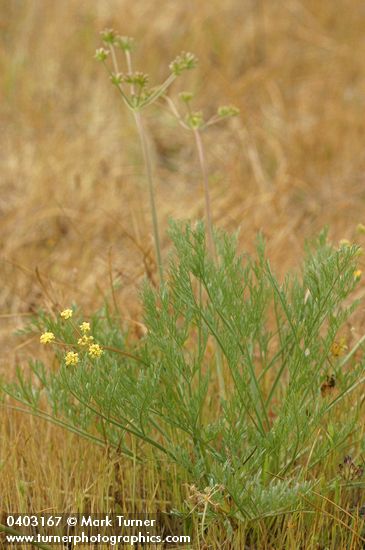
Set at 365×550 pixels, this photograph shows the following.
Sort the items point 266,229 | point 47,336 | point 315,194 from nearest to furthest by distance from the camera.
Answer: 1. point 47,336
2. point 266,229
3. point 315,194

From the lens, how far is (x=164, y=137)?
5.02 meters

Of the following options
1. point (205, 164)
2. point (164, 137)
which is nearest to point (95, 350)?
point (205, 164)

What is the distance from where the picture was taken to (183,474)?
2.00m

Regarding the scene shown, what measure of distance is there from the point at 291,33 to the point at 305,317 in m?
3.93

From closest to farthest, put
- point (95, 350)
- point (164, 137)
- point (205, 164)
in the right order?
1. point (95, 350)
2. point (205, 164)
3. point (164, 137)

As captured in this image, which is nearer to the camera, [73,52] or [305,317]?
[305,317]

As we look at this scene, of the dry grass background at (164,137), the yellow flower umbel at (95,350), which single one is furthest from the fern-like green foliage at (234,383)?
the dry grass background at (164,137)

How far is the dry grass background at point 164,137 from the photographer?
3.89m

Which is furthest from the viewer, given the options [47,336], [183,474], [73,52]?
[73,52]

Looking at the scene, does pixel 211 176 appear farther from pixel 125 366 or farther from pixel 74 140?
pixel 125 366

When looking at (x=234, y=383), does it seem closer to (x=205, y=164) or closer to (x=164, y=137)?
(x=205, y=164)

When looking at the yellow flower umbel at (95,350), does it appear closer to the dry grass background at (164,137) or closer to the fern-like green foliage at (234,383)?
the fern-like green foliage at (234,383)

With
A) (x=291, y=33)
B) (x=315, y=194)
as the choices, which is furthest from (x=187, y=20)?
(x=315, y=194)

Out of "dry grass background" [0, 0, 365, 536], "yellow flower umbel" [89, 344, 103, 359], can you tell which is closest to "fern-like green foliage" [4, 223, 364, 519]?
"yellow flower umbel" [89, 344, 103, 359]
